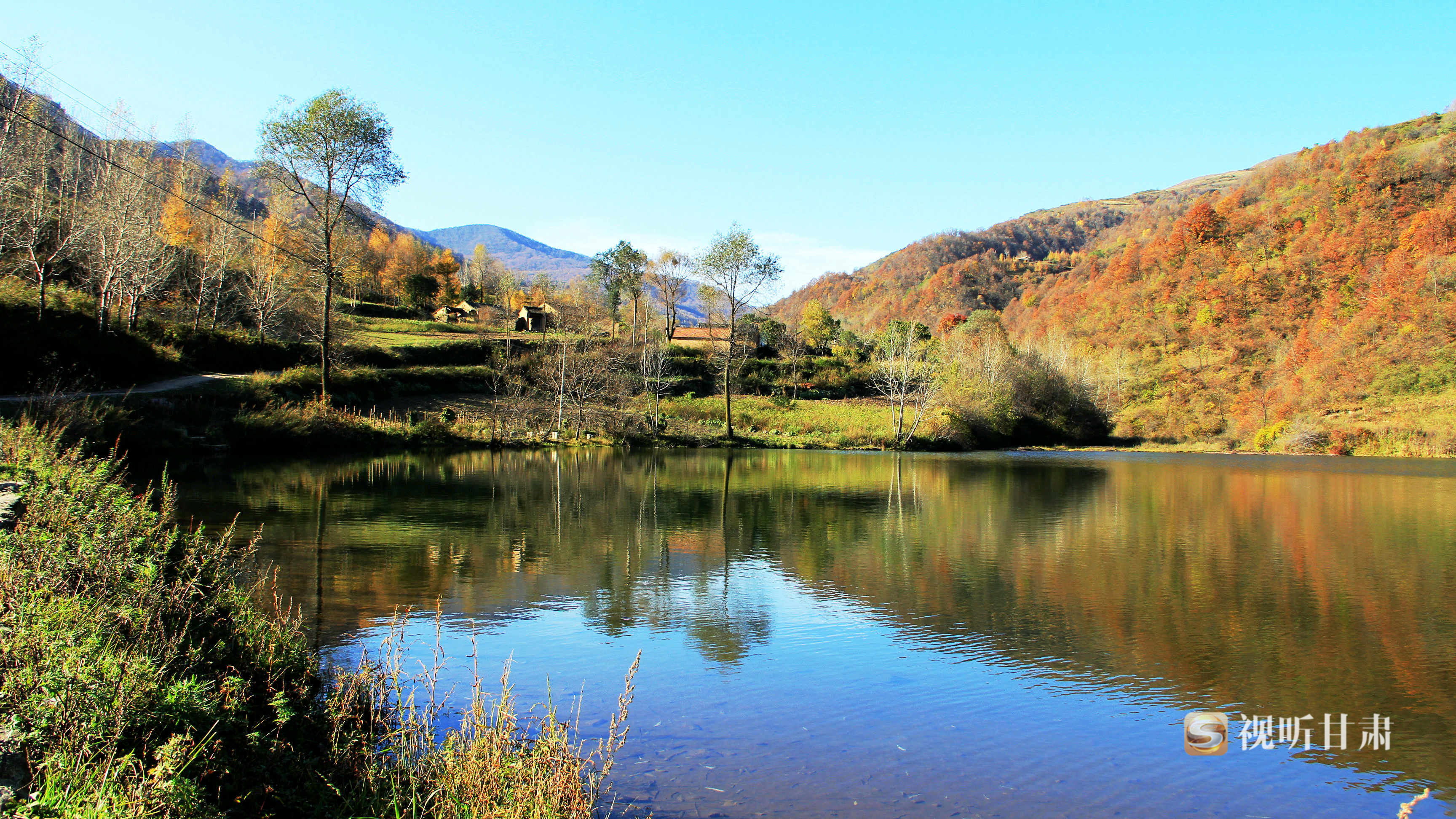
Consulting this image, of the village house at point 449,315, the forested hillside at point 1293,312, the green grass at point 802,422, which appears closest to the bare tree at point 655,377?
the green grass at point 802,422

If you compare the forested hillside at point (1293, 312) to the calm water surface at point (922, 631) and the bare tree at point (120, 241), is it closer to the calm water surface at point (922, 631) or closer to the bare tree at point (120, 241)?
the calm water surface at point (922, 631)

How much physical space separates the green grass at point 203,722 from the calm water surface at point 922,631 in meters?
1.03

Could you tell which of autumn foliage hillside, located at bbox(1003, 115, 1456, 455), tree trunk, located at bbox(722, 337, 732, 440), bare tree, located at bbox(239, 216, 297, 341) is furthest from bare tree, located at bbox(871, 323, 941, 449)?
bare tree, located at bbox(239, 216, 297, 341)

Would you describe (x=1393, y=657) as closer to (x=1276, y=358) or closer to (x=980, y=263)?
(x=1276, y=358)

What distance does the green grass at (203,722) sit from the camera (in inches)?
128

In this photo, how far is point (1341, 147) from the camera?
3009 inches

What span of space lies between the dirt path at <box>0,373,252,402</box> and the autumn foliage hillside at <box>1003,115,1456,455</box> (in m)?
53.6

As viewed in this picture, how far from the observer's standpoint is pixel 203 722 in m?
3.78

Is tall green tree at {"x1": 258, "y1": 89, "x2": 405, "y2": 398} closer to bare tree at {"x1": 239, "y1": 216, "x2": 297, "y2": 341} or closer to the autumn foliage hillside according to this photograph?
bare tree at {"x1": 239, "y1": 216, "x2": 297, "y2": 341}

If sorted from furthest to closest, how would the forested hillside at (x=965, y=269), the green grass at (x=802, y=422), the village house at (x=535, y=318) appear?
the forested hillside at (x=965, y=269)
the village house at (x=535, y=318)
the green grass at (x=802, y=422)

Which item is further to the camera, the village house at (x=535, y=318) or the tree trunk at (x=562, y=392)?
the village house at (x=535, y=318)

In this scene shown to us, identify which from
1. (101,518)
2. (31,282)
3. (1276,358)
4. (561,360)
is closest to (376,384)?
(561,360)

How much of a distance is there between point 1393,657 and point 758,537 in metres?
8.90

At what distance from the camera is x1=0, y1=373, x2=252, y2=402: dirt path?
19078mm
